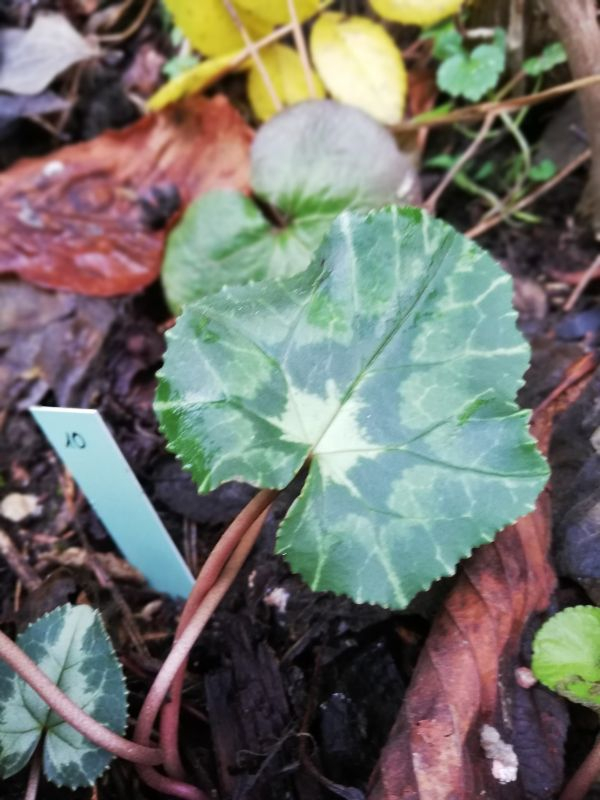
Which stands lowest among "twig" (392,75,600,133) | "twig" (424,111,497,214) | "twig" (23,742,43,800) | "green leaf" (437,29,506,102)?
"twig" (424,111,497,214)

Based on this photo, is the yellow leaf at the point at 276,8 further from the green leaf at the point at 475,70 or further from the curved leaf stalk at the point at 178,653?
the curved leaf stalk at the point at 178,653

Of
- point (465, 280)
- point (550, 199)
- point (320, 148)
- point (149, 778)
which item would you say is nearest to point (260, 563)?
point (149, 778)

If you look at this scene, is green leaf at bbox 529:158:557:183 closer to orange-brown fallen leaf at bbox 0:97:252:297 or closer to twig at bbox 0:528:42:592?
orange-brown fallen leaf at bbox 0:97:252:297

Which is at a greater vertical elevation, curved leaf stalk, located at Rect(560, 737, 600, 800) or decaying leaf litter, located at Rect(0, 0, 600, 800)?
decaying leaf litter, located at Rect(0, 0, 600, 800)

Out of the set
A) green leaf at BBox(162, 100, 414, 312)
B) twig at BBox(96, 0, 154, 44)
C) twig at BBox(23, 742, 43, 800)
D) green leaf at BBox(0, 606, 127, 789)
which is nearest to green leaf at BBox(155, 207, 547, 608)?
green leaf at BBox(0, 606, 127, 789)

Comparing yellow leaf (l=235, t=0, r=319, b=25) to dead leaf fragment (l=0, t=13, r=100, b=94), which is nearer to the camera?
yellow leaf (l=235, t=0, r=319, b=25)

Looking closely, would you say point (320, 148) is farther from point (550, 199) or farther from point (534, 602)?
point (534, 602)
